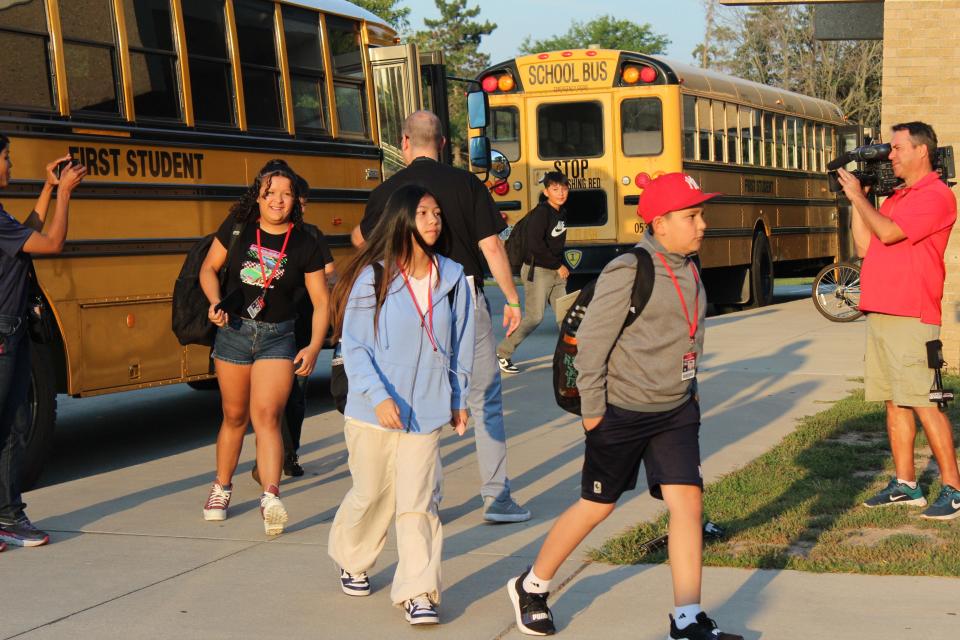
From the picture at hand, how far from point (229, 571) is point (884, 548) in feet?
8.60

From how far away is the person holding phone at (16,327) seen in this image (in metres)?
5.93

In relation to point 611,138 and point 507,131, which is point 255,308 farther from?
point 507,131

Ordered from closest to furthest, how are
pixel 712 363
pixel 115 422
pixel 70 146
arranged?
pixel 70 146 → pixel 115 422 → pixel 712 363

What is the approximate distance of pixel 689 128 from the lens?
16.7 meters

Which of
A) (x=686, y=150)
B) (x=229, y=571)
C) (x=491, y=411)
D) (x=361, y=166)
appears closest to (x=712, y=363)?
(x=361, y=166)

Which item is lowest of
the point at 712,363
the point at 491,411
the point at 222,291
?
the point at 712,363

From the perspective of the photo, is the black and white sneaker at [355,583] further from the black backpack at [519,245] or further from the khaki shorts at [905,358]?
the black backpack at [519,245]

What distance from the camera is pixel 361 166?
1037cm

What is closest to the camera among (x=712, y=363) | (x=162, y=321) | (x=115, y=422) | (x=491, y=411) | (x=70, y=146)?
(x=491, y=411)

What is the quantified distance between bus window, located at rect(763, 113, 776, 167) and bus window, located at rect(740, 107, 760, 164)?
0.33 m

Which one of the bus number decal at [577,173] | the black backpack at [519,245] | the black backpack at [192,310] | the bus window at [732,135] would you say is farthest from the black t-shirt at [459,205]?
the bus window at [732,135]

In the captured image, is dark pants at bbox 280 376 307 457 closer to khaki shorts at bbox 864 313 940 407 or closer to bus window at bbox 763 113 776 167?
khaki shorts at bbox 864 313 940 407

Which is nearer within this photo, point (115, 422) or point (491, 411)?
point (491, 411)

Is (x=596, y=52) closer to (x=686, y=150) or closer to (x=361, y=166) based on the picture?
(x=686, y=150)
